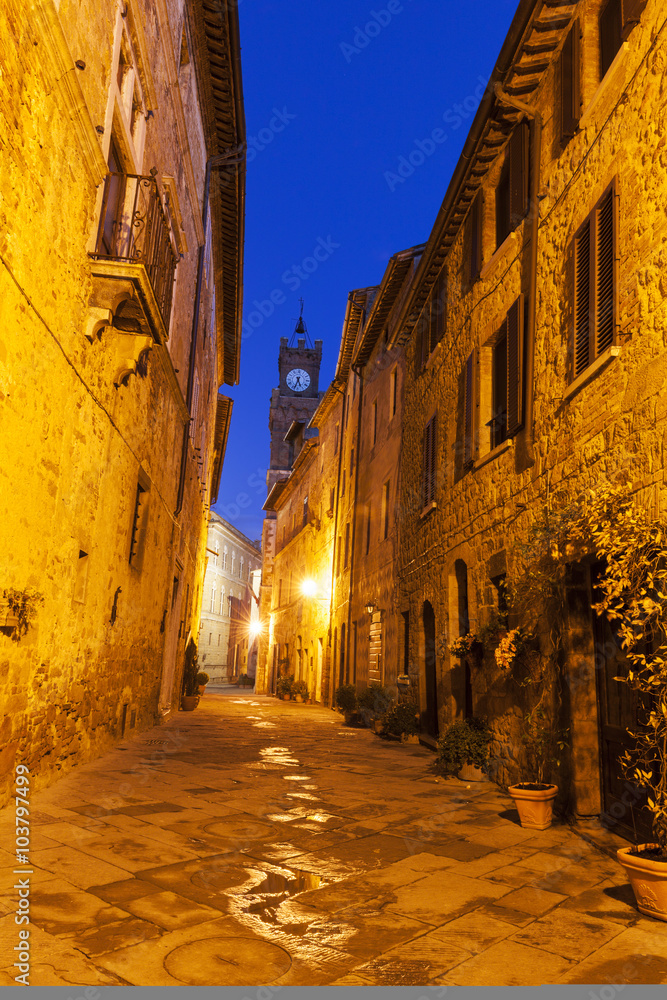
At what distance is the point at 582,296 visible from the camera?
662cm

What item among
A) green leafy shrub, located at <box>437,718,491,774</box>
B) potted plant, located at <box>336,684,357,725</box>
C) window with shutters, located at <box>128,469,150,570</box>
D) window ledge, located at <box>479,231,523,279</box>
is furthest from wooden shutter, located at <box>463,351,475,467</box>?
potted plant, located at <box>336,684,357,725</box>

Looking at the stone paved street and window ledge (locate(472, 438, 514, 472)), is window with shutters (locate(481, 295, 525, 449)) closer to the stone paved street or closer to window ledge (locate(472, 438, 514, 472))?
window ledge (locate(472, 438, 514, 472))

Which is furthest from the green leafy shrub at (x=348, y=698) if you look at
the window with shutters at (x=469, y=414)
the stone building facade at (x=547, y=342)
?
the window with shutters at (x=469, y=414)

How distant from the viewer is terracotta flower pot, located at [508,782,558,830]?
5766mm

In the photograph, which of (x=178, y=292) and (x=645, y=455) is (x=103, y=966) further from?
(x=178, y=292)

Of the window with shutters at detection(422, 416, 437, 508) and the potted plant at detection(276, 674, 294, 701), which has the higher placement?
the window with shutters at detection(422, 416, 437, 508)

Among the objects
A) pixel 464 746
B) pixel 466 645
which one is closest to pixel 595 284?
pixel 466 645

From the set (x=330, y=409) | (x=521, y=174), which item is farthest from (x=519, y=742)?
(x=330, y=409)

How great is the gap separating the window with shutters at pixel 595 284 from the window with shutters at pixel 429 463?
513cm

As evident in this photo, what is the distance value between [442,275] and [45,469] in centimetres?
851

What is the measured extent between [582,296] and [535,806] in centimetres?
442

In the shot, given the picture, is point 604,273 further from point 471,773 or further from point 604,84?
point 471,773

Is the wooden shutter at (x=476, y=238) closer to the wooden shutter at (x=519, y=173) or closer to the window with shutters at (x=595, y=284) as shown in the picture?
the wooden shutter at (x=519, y=173)

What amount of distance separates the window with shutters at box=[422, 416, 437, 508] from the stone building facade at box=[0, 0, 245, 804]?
4379 millimetres
